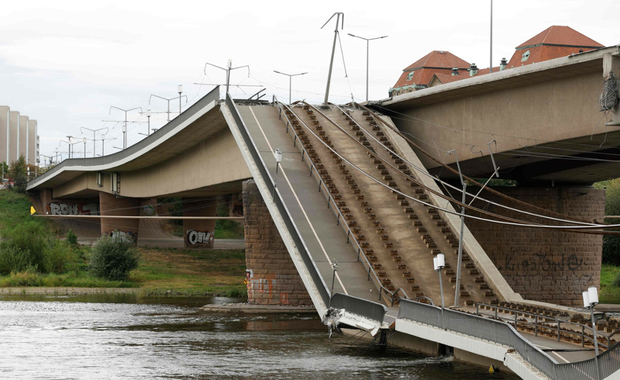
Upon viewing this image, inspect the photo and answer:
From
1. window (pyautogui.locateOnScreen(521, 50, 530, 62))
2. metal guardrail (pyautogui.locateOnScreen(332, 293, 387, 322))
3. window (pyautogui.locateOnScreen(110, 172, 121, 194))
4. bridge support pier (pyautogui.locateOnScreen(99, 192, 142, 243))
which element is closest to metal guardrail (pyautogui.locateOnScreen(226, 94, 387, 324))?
metal guardrail (pyautogui.locateOnScreen(332, 293, 387, 322))

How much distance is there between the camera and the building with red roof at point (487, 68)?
8656 cm

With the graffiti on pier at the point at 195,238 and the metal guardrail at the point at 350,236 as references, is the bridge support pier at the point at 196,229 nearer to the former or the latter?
the graffiti on pier at the point at 195,238

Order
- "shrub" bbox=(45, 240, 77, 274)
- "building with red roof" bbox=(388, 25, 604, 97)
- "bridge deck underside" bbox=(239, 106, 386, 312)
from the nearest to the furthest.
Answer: "bridge deck underside" bbox=(239, 106, 386, 312)
"shrub" bbox=(45, 240, 77, 274)
"building with red roof" bbox=(388, 25, 604, 97)

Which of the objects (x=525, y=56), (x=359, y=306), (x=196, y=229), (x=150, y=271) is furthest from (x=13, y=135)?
(x=359, y=306)

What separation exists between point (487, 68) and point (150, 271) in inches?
2788

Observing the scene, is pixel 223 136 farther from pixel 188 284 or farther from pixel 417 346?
pixel 417 346

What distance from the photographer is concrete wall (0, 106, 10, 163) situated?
448ft

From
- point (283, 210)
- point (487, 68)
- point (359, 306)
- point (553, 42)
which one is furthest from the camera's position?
point (487, 68)

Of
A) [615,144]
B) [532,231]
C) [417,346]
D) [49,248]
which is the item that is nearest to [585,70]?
[615,144]

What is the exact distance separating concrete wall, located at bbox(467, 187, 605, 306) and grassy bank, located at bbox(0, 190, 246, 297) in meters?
14.7

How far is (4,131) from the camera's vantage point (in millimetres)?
138375

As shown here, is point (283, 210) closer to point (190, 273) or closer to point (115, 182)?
point (190, 273)

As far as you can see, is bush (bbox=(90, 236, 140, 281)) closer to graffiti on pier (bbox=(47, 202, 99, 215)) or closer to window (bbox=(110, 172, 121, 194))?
window (bbox=(110, 172, 121, 194))

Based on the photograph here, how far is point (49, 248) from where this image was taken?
54875mm
